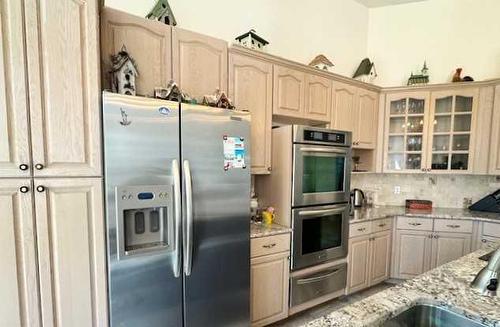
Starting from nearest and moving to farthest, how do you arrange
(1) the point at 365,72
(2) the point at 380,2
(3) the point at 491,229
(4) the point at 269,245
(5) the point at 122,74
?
(5) the point at 122,74 < (4) the point at 269,245 < (3) the point at 491,229 < (1) the point at 365,72 < (2) the point at 380,2

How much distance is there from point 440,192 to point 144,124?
3741 mm

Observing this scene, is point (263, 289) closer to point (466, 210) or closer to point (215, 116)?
point (215, 116)

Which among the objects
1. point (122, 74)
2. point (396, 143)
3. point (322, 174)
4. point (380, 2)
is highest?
point (380, 2)

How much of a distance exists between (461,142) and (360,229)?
5.57 feet

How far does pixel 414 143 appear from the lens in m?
3.39

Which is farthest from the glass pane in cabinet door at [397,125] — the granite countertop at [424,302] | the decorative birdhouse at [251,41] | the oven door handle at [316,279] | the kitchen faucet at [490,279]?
the kitchen faucet at [490,279]

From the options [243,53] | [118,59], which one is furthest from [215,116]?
[243,53]

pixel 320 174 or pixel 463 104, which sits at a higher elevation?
pixel 463 104

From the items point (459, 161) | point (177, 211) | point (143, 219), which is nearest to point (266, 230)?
point (177, 211)

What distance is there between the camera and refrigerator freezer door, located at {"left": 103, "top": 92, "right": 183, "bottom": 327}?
1430 millimetres

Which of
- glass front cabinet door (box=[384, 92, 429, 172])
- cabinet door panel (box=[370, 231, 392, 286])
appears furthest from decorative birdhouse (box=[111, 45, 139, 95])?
glass front cabinet door (box=[384, 92, 429, 172])

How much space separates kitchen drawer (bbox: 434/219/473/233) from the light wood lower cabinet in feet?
1.65

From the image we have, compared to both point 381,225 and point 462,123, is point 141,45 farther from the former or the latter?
point 462,123

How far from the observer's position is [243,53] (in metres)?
2.27
